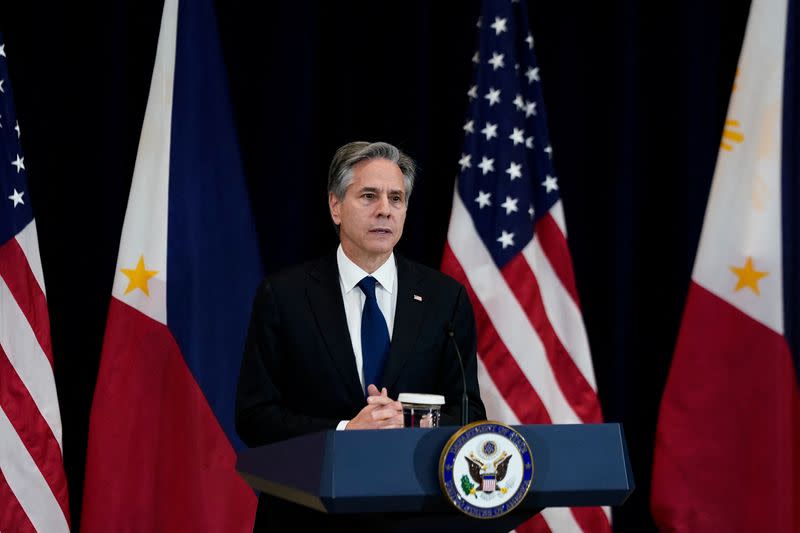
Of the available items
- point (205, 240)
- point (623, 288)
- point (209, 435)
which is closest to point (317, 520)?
point (209, 435)

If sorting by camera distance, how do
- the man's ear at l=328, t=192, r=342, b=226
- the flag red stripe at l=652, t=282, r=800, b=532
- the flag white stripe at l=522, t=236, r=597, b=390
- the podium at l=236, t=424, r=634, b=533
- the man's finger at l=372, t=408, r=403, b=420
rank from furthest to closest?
the flag white stripe at l=522, t=236, r=597, b=390 < the flag red stripe at l=652, t=282, r=800, b=532 < the man's ear at l=328, t=192, r=342, b=226 < the man's finger at l=372, t=408, r=403, b=420 < the podium at l=236, t=424, r=634, b=533

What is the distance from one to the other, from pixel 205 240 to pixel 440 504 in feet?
7.11

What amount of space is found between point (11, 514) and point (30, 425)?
0.29 meters

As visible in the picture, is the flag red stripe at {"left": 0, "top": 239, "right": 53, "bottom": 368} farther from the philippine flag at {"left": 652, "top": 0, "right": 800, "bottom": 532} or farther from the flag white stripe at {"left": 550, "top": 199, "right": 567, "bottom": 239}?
the philippine flag at {"left": 652, "top": 0, "right": 800, "bottom": 532}

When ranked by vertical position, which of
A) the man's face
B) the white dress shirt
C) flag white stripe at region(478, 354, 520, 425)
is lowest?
flag white stripe at region(478, 354, 520, 425)

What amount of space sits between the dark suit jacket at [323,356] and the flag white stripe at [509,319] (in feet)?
4.14

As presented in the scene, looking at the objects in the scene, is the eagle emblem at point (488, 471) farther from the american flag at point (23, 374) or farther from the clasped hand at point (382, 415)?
the american flag at point (23, 374)

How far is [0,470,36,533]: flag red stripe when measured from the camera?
3.10 meters

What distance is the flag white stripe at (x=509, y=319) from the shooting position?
349 centimetres

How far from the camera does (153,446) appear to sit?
10.9ft

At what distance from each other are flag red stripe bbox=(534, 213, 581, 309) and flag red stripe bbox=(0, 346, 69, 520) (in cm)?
189

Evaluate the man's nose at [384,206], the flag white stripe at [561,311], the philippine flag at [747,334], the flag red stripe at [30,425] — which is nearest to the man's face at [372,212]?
the man's nose at [384,206]

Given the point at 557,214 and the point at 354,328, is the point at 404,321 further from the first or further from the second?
the point at 557,214

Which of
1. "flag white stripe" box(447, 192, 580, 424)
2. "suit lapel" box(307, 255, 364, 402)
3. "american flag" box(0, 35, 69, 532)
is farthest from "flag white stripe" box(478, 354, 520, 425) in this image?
Result: "american flag" box(0, 35, 69, 532)
